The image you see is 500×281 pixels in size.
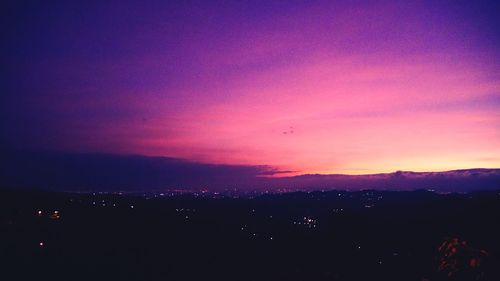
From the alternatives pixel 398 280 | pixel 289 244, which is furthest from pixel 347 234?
pixel 398 280

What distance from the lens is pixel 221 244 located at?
66.4 metres

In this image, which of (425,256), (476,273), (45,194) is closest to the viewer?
(476,273)

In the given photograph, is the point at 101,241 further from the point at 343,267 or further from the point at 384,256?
the point at 384,256

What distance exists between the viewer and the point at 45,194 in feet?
281

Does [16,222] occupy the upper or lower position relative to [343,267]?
upper

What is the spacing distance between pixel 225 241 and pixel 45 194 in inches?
1825

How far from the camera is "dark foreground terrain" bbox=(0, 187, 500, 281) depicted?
30.5 metres

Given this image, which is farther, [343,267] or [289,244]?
[289,244]

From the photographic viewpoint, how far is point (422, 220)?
71500mm

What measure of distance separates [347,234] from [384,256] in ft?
51.3

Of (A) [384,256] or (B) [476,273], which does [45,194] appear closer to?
(A) [384,256]

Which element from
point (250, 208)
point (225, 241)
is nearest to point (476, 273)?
point (225, 241)

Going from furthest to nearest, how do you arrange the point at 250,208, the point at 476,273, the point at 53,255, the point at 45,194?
1. the point at 250,208
2. the point at 45,194
3. the point at 53,255
4. the point at 476,273

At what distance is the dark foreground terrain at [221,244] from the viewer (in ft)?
99.9
